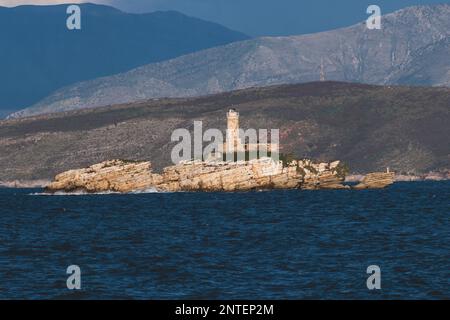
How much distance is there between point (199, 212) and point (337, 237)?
1777 inches

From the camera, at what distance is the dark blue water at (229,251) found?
7331 cm

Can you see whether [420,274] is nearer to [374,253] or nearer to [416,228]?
[374,253]

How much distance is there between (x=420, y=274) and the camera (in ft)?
261

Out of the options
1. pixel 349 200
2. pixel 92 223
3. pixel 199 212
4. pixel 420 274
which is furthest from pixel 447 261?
pixel 349 200

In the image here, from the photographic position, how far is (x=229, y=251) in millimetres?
96500

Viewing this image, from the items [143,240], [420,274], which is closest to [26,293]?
[420,274]

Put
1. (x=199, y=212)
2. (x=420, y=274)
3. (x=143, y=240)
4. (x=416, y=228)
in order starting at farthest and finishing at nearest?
(x=199, y=212), (x=416, y=228), (x=143, y=240), (x=420, y=274)

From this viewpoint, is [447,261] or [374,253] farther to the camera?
[374,253]

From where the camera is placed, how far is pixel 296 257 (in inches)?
3575

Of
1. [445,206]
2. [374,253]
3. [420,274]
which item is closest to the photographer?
[420,274]

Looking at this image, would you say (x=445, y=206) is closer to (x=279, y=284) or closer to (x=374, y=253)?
(x=374, y=253)

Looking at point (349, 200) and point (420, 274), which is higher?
point (349, 200)

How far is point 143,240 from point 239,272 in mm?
28572

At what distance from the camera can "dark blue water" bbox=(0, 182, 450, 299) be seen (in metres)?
73.3
